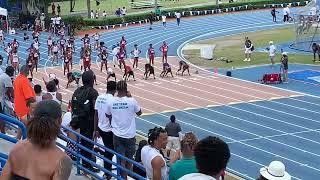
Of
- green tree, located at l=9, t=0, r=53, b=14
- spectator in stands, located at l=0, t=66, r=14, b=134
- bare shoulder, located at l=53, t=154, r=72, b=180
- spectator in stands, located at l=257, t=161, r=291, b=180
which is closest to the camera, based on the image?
bare shoulder, located at l=53, t=154, r=72, b=180

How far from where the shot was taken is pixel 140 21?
6078 cm

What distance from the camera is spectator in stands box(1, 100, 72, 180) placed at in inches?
192

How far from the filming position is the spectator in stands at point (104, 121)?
33.3ft

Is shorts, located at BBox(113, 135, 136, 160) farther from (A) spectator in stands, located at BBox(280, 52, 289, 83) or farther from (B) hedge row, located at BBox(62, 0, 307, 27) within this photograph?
(B) hedge row, located at BBox(62, 0, 307, 27)

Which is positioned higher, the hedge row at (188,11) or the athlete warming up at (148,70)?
the hedge row at (188,11)

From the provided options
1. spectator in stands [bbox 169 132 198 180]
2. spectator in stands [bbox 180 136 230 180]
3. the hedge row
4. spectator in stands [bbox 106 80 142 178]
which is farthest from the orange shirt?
the hedge row

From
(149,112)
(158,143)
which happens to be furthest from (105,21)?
(158,143)

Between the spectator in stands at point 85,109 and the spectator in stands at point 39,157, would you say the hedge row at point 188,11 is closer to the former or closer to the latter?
the spectator in stands at point 85,109

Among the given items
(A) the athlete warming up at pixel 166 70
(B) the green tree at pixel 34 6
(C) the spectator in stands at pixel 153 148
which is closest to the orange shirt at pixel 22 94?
(C) the spectator in stands at pixel 153 148

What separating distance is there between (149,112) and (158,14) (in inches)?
1441

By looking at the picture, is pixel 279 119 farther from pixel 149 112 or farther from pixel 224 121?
pixel 149 112

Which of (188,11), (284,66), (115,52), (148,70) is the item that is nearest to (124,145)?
(284,66)

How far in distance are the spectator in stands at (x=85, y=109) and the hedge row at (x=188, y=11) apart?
4509 cm

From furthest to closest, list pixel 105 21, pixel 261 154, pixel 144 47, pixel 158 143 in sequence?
pixel 105 21, pixel 144 47, pixel 261 154, pixel 158 143
